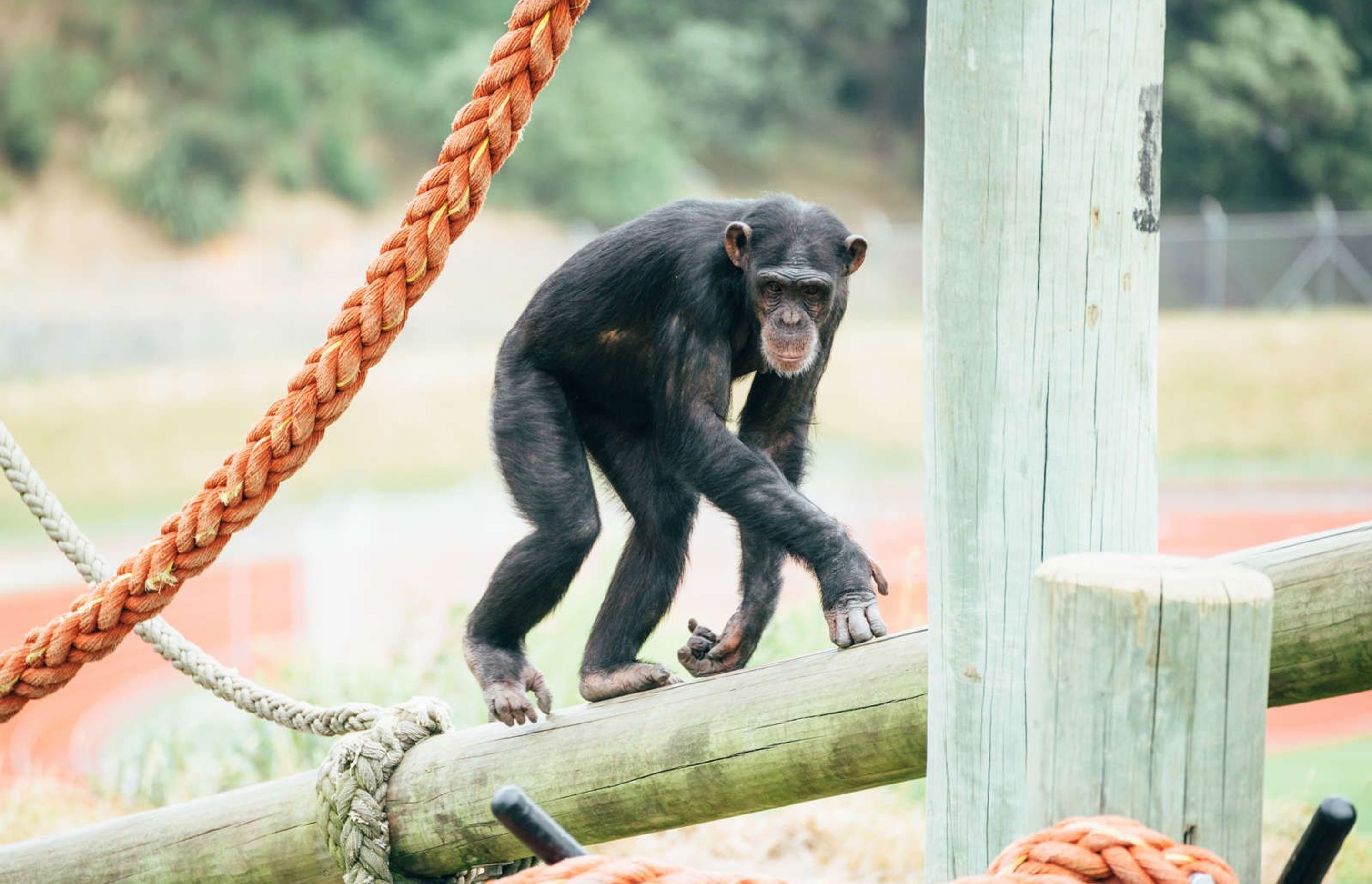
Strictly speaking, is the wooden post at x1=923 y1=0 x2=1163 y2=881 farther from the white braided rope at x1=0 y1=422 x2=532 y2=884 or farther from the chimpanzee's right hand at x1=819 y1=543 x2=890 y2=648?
the white braided rope at x1=0 y1=422 x2=532 y2=884

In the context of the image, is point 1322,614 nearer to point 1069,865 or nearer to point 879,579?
point 1069,865

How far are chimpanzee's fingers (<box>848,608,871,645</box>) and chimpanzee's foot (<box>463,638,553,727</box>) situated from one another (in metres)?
0.88

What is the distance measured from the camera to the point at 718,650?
3805 millimetres

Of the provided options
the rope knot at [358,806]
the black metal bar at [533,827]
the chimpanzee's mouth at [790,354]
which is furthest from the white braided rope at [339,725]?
the black metal bar at [533,827]

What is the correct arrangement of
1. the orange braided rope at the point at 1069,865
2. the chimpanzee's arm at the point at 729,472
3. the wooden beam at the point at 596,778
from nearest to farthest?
the orange braided rope at the point at 1069,865 → the wooden beam at the point at 596,778 → the chimpanzee's arm at the point at 729,472

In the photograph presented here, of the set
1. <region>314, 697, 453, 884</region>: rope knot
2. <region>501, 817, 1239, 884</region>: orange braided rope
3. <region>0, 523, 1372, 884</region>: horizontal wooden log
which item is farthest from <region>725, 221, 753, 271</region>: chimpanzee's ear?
<region>501, 817, 1239, 884</region>: orange braided rope

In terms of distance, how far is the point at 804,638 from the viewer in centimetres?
702

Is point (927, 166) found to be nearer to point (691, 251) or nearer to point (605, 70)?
point (691, 251)

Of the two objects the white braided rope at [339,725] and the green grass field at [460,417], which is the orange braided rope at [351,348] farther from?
the green grass field at [460,417]

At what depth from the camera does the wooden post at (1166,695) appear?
144 cm

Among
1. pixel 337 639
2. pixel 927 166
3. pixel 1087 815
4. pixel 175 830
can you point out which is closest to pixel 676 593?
pixel 175 830

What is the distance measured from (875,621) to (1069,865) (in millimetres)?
1828

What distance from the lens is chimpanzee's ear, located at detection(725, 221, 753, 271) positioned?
402cm

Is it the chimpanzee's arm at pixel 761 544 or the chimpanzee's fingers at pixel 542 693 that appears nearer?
the chimpanzee's fingers at pixel 542 693
